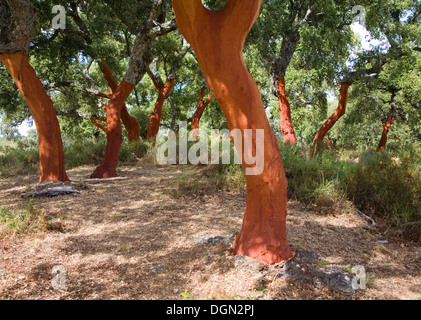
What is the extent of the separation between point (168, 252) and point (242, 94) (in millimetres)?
1846

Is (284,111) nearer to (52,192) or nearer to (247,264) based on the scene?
(52,192)

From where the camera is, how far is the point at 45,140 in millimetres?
6414

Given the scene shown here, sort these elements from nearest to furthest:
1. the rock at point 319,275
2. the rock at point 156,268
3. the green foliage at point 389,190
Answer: the rock at point 319,275 → the rock at point 156,268 → the green foliage at point 389,190

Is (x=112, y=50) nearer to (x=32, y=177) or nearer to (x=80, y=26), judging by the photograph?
(x=80, y=26)

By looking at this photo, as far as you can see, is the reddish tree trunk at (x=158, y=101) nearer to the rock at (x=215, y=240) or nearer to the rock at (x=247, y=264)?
the rock at (x=215, y=240)

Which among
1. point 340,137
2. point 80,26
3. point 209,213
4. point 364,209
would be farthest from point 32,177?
point 340,137

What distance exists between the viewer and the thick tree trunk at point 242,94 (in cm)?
274

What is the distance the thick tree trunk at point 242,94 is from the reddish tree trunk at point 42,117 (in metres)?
4.74

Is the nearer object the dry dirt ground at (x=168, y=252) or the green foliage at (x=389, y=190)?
the dry dirt ground at (x=168, y=252)

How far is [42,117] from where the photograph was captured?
6391 mm

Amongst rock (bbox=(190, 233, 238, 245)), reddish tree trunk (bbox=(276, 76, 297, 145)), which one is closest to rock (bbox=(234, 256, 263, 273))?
rock (bbox=(190, 233, 238, 245))

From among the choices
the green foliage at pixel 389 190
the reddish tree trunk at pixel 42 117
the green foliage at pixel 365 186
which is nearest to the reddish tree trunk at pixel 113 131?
the reddish tree trunk at pixel 42 117

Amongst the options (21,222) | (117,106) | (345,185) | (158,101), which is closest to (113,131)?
(117,106)

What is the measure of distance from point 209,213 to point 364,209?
278 centimetres
